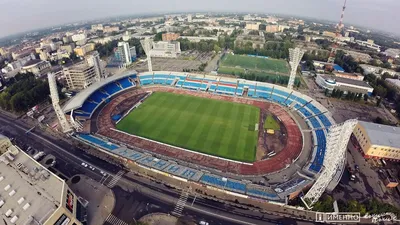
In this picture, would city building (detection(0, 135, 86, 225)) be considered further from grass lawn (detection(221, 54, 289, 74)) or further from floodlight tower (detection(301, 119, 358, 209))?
grass lawn (detection(221, 54, 289, 74))

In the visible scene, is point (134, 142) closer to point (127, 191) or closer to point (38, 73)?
point (127, 191)

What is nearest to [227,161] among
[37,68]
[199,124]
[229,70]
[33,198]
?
[199,124]

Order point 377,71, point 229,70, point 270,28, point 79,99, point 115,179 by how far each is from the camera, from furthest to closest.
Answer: point 270,28, point 229,70, point 377,71, point 79,99, point 115,179

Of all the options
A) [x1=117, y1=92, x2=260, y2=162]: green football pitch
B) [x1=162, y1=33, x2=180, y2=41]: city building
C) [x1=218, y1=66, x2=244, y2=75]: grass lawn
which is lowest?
[x1=117, y1=92, x2=260, y2=162]: green football pitch

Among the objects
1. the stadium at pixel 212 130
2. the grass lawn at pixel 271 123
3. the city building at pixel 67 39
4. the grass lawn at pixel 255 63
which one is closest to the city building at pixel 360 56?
the grass lawn at pixel 255 63

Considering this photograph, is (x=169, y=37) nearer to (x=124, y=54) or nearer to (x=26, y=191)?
(x=124, y=54)

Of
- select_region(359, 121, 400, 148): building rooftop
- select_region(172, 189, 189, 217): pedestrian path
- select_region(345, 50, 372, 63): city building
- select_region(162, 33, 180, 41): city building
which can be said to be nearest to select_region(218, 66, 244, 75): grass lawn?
select_region(359, 121, 400, 148): building rooftop
